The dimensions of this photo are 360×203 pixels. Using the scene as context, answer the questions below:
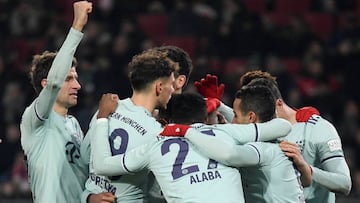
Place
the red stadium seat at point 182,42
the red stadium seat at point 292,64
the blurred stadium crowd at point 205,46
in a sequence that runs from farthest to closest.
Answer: the red stadium seat at point 182,42
the red stadium seat at point 292,64
the blurred stadium crowd at point 205,46

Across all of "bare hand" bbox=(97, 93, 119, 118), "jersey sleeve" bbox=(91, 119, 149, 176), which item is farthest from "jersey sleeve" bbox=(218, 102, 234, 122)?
"jersey sleeve" bbox=(91, 119, 149, 176)

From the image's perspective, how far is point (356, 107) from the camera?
11.1 meters

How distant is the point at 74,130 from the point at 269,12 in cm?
750

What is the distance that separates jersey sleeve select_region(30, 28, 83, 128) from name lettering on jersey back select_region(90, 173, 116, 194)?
465 millimetres

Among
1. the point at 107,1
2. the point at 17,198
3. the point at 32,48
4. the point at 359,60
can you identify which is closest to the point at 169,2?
the point at 107,1

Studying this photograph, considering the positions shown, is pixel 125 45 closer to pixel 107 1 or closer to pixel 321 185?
pixel 107 1

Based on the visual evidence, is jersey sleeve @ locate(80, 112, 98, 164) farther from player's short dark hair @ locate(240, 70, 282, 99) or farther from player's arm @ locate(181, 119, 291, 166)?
player's short dark hair @ locate(240, 70, 282, 99)

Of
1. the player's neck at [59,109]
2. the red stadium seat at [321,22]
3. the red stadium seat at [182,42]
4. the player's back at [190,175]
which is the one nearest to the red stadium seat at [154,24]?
the red stadium seat at [182,42]

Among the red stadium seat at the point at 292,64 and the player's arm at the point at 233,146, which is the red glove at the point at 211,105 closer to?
the player's arm at the point at 233,146

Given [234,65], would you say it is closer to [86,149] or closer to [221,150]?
[86,149]

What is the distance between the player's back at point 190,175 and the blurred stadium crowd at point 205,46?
526 cm

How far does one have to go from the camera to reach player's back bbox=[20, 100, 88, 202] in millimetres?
5953

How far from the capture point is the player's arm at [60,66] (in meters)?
5.63

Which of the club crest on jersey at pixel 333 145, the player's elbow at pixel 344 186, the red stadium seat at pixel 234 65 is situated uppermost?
the club crest on jersey at pixel 333 145
